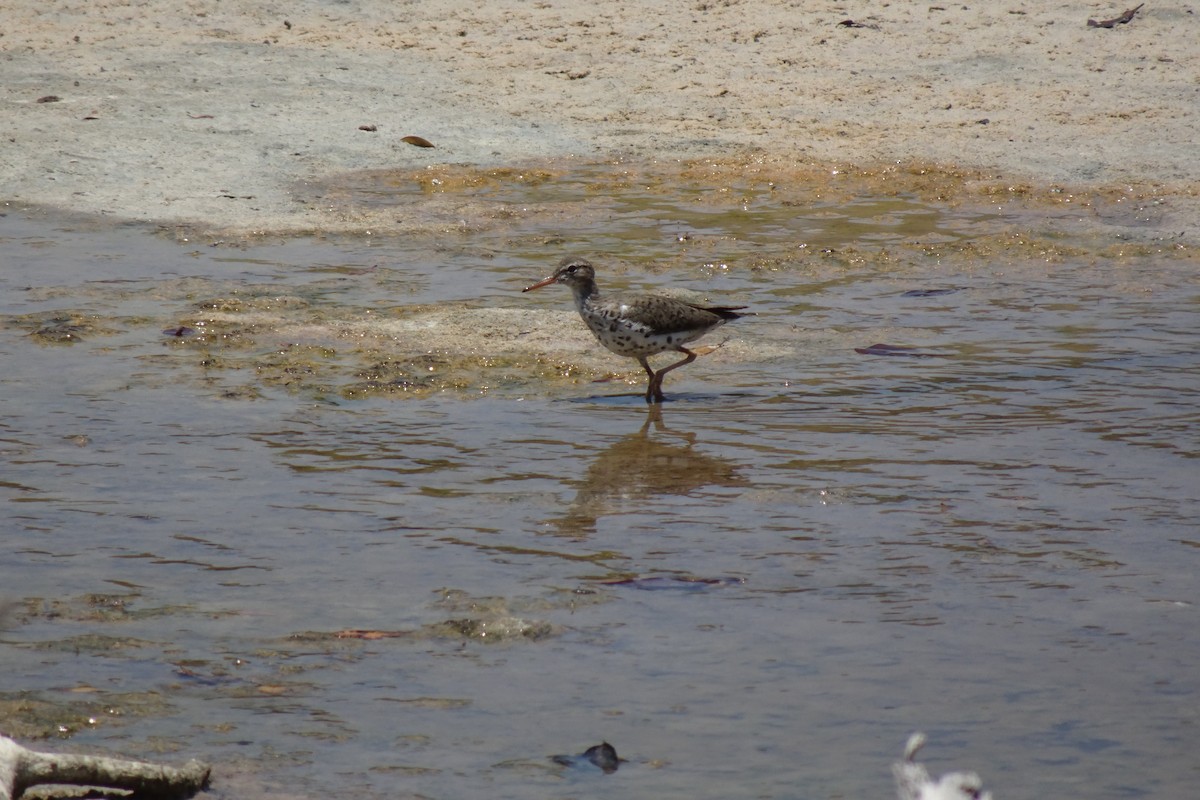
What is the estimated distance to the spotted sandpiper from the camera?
861cm

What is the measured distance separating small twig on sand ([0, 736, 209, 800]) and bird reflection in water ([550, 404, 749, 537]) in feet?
7.86

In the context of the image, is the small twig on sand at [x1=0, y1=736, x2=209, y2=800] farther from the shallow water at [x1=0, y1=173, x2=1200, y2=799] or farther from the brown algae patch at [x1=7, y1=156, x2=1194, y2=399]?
the brown algae patch at [x1=7, y1=156, x2=1194, y2=399]

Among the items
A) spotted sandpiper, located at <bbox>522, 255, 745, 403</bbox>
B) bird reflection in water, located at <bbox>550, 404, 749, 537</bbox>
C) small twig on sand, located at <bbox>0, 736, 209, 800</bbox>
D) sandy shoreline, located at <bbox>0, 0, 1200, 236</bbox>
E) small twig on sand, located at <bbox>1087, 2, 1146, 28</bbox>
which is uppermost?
small twig on sand, located at <bbox>1087, 2, 1146, 28</bbox>

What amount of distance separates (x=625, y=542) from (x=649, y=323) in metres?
2.49

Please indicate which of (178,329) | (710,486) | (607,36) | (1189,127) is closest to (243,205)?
(178,329)

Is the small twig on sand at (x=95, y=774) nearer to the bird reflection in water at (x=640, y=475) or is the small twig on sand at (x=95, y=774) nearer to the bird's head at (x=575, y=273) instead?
the bird reflection in water at (x=640, y=475)

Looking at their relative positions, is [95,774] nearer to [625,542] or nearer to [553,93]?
[625,542]

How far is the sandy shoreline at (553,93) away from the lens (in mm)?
12969

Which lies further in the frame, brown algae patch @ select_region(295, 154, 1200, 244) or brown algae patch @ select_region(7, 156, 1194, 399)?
brown algae patch @ select_region(295, 154, 1200, 244)

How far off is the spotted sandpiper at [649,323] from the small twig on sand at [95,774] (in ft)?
15.2

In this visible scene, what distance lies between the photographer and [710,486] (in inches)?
277

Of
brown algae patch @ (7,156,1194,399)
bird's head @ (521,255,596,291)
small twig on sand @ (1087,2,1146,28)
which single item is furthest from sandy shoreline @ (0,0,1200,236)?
bird's head @ (521,255,596,291)

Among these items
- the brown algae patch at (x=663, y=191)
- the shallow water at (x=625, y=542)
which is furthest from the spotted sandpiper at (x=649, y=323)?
the brown algae patch at (x=663, y=191)

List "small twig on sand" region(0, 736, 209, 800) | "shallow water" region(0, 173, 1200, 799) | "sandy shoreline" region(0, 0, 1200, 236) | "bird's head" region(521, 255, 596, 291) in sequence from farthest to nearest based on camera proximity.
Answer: "sandy shoreline" region(0, 0, 1200, 236)
"bird's head" region(521, 255, 596, 291)
"shallow water" region(0, 173, 1200, 799)
"small twig on sand" region(0, 736, 209, 800)
